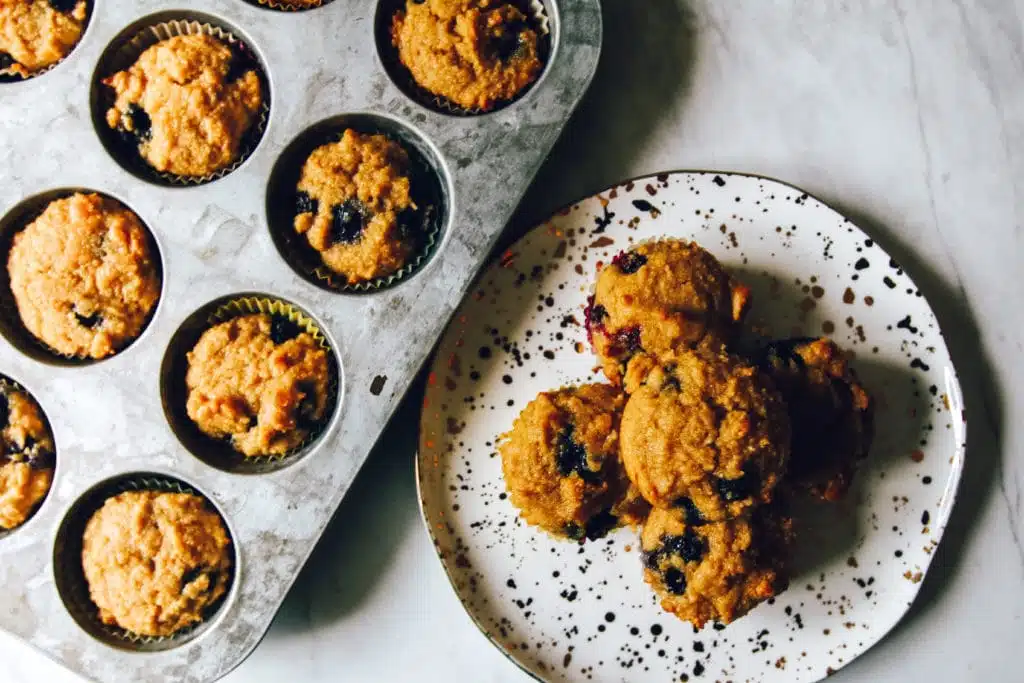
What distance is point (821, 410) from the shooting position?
98.7 inches

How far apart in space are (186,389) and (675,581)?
5.25 ft

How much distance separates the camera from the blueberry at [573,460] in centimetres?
248

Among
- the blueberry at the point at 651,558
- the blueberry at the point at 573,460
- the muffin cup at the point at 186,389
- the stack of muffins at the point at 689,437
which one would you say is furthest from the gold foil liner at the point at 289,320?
the blueberry at the point at 651,558

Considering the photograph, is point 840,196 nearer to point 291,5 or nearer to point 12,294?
point 291,5

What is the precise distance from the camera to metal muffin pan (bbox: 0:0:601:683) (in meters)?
2.59

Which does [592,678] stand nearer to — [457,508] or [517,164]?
[457,508]

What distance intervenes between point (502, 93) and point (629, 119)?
562 millimetres

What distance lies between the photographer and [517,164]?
8.59 feet

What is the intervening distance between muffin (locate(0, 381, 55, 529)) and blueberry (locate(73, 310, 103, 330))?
31 cm

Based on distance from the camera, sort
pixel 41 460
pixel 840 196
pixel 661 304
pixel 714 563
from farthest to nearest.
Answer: pixel 840 196, pixel 41 460, pixel 661 304, pixel 714 563

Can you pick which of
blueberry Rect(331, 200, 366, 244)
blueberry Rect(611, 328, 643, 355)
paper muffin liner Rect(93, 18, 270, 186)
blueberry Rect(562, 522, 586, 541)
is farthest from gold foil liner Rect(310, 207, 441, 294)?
blueberry Rect(562, 522, 586, 541)

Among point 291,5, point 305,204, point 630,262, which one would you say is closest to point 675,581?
point 630,262

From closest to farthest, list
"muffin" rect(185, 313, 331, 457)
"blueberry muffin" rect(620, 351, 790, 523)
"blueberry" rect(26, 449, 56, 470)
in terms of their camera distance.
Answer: "blueberry muffin" rect(620, 351, 790, 523), "muffin" rect(185, 313, 331, 457), "blueberry" rect(26, 449, 56, 470)

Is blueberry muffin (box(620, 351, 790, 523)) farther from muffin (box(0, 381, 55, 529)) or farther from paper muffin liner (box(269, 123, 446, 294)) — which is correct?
muffin (box(0, 381, 55, 529))
